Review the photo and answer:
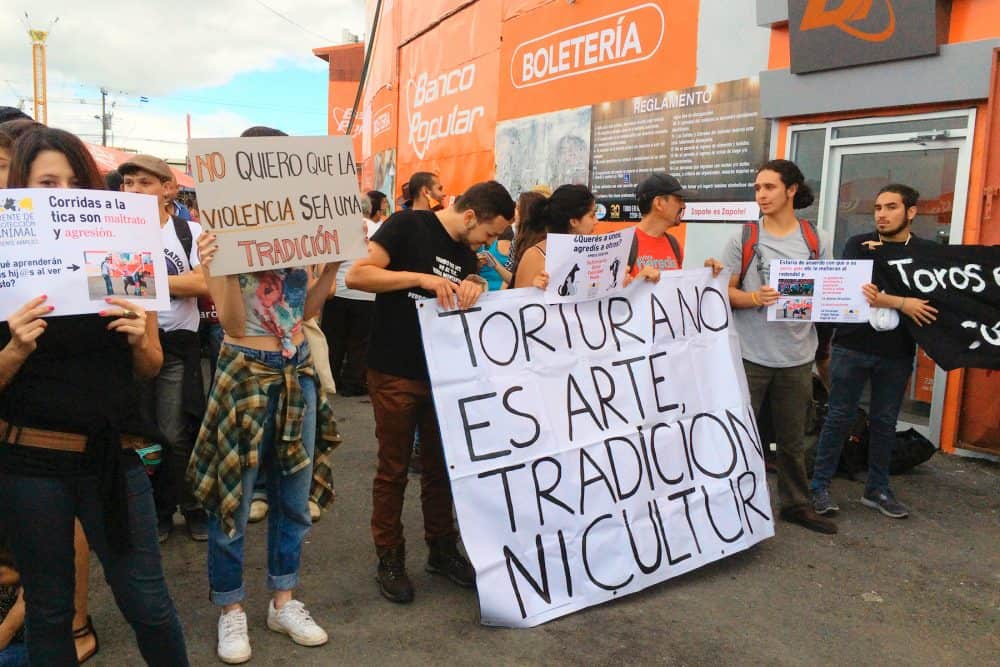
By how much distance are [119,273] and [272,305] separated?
78 centimetres

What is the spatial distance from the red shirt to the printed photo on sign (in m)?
2.72

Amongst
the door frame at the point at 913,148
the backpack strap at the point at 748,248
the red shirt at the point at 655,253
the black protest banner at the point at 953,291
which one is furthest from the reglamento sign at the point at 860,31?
the red shirt at the point at 655,253

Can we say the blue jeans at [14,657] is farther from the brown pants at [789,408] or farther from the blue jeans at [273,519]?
the brown pants at [789,408]

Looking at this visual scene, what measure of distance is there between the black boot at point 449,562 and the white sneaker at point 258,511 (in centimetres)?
127

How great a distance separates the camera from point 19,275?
2.16 metres

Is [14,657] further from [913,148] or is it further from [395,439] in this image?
[913,148]

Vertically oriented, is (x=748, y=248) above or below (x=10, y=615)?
above

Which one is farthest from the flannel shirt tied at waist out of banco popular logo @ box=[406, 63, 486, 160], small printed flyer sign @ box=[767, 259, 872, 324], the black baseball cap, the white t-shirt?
banco popular logo @ box=[406, 63, 486, 160]

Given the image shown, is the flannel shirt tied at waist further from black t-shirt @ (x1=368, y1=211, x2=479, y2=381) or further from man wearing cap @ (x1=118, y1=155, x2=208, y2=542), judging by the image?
man wearing cap @ (x1=118, y1=155, x2=208, y2=542)

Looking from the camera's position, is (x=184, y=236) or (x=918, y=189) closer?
(x=184, y=236)

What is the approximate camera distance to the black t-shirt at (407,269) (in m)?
3.43

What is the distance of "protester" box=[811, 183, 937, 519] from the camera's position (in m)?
4.74

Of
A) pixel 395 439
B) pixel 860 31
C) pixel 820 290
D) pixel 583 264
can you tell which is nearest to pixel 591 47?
pixel 860 31

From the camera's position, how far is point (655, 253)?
4.48 metres
